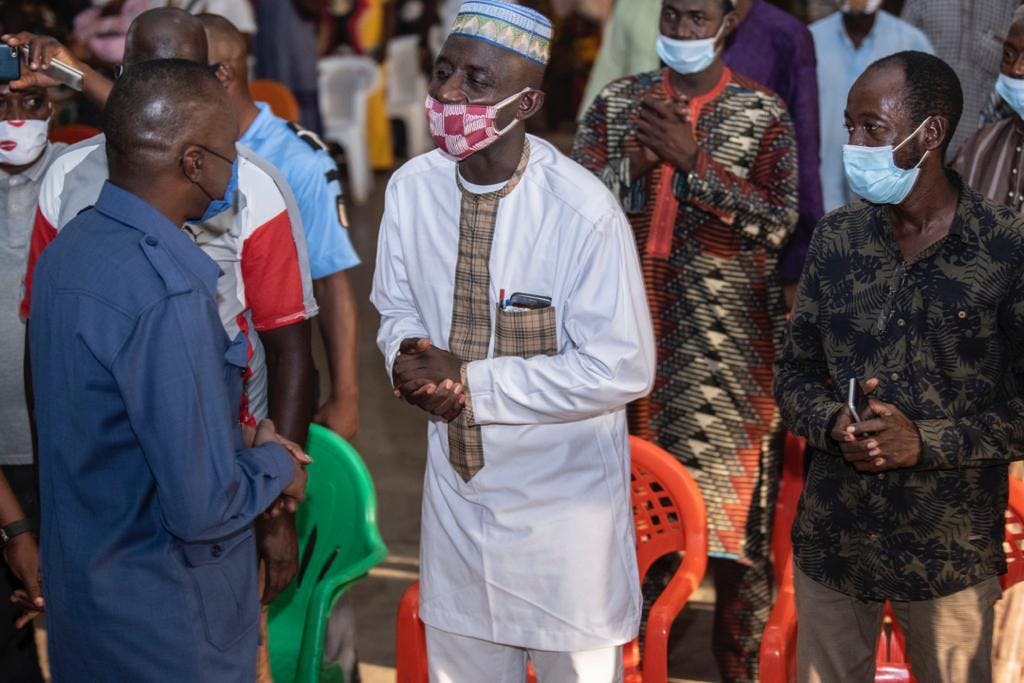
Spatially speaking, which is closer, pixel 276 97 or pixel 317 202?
pixel 317 202

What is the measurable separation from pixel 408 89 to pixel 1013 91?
28.7 feet

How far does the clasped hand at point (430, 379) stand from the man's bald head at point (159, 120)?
533 mm

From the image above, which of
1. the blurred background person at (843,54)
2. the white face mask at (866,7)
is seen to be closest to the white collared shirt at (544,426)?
the blurred background person at (843,54)

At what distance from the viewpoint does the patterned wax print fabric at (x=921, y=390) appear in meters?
2.43

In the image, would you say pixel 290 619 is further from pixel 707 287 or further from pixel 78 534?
pixel 707 287

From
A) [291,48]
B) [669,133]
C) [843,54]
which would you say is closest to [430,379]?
[669,133]

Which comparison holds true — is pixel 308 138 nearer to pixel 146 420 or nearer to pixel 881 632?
pixel 146 420

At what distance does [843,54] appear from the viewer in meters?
4.82

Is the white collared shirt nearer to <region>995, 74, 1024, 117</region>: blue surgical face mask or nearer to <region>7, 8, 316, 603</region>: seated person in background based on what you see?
<region>7, 8, 316, 603</region>: seated person in background

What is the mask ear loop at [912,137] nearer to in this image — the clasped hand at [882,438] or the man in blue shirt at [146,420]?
the clasped hand at [882,438]

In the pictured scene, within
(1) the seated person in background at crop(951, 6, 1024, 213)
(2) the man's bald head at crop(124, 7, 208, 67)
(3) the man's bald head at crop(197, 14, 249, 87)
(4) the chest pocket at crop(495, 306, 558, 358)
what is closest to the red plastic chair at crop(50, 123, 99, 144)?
(3) the man's bald head at crop(197, 14, 249, 87)

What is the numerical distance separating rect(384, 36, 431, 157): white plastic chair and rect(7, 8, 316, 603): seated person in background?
27.6ft

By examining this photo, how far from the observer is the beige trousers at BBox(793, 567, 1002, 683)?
2533 mm

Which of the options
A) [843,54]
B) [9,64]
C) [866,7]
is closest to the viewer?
[9,64]
